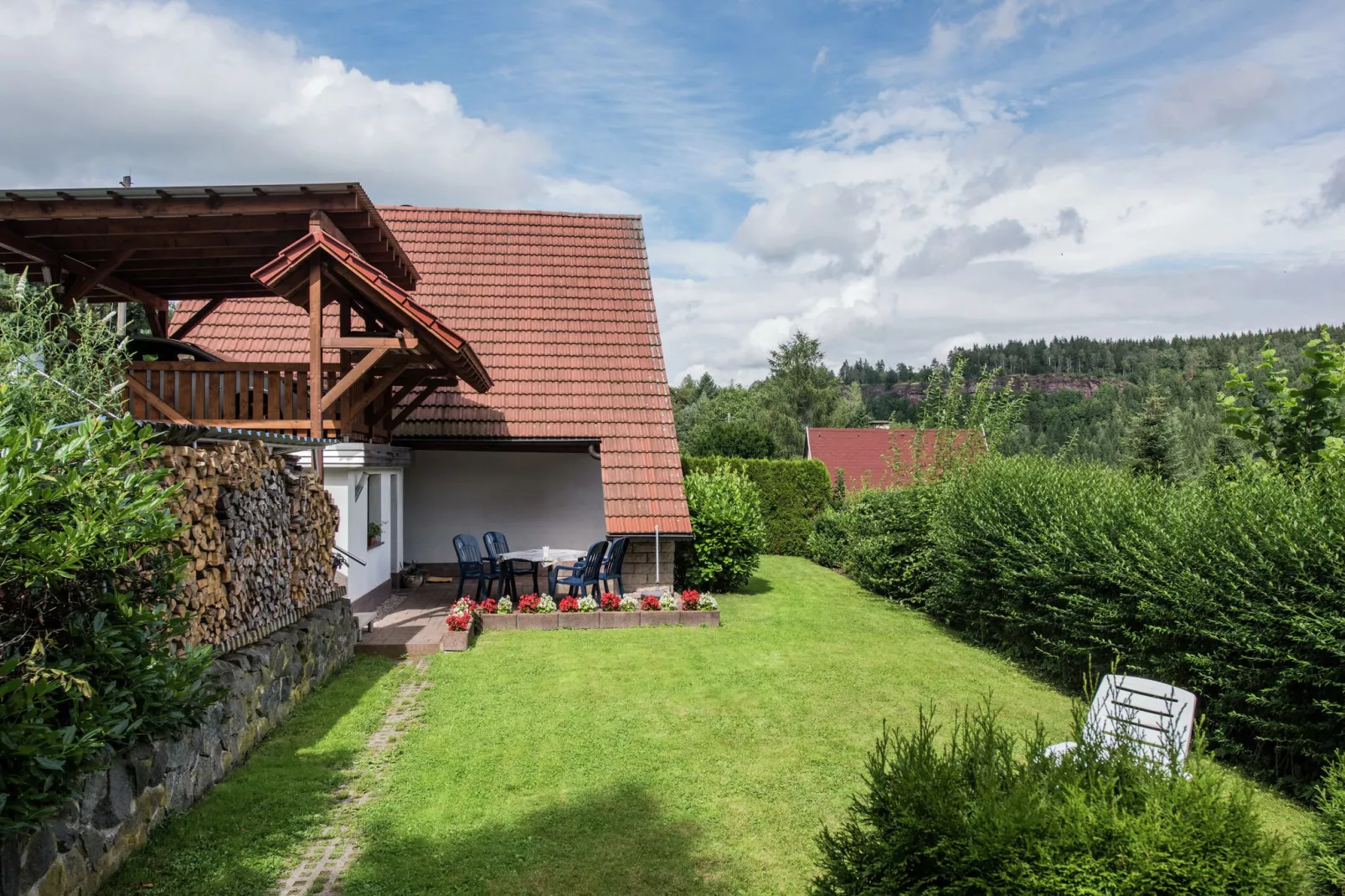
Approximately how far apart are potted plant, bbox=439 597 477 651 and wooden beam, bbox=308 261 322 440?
2.35m

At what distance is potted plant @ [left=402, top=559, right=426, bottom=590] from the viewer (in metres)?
13.3

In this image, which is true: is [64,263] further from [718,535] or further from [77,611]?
[718,535]

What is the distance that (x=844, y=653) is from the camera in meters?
9.70

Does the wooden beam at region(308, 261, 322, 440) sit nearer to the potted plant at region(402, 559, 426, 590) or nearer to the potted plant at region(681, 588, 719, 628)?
the potted plant at region(402, 559, 426, 590)

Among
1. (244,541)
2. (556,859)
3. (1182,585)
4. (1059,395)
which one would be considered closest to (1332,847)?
(1182,585)

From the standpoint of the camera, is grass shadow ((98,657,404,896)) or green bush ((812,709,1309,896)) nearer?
green bush ((812,709,1309,896))

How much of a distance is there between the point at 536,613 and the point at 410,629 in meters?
1.64

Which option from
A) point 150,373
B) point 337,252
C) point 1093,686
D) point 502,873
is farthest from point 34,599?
point 1093,686

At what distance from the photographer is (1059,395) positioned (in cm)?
6900

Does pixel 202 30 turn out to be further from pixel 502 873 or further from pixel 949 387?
pixel 949 387

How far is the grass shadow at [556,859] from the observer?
412 cm

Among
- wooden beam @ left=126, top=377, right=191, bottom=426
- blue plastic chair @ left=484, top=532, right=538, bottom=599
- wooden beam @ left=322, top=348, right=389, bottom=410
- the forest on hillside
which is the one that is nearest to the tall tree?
the forest on hillside

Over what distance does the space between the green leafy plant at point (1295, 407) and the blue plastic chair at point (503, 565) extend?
938 cm

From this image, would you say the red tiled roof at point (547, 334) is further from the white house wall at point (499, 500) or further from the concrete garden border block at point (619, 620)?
the concrete garden border block at point (619, 620)
